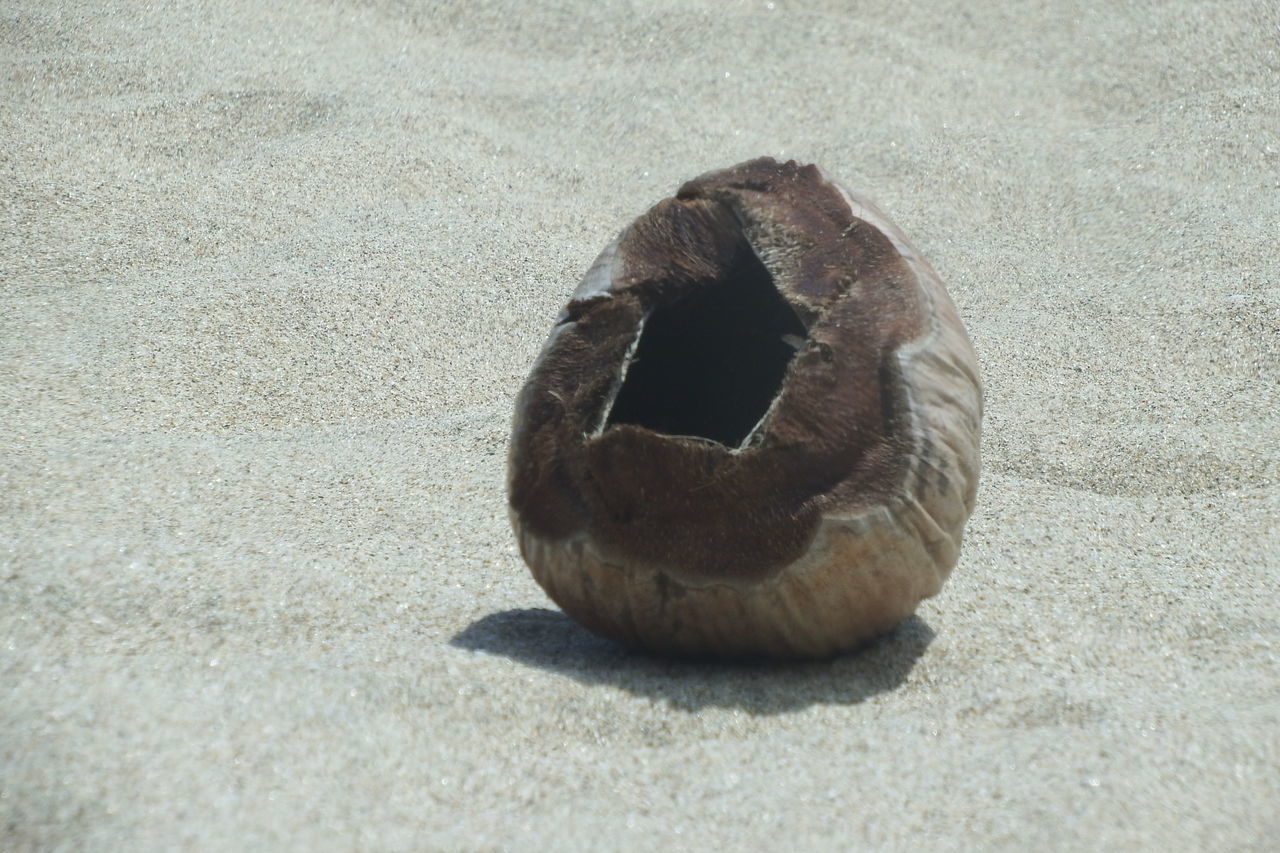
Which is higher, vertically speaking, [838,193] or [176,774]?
[838,193]

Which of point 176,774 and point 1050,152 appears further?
point 1050,152

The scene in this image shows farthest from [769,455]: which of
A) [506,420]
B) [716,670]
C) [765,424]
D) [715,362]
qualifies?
[506,420]

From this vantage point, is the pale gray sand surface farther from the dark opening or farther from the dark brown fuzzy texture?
the dark opening

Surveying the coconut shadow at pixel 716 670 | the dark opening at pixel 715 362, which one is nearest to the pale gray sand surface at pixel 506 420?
the coconut shadow at pixel 716 670

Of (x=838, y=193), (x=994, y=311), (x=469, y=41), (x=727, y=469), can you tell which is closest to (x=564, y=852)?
(x=727, y=469)

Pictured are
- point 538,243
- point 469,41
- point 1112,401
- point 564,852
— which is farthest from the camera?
point 469,41

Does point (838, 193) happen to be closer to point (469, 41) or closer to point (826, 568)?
point (826, 568)

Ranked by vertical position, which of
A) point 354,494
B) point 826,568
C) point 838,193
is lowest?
point 354,494

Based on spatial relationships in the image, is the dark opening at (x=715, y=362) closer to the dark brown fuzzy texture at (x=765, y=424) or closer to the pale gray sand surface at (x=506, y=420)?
the dark brown fuzzy texture at (x=765, y=424)
